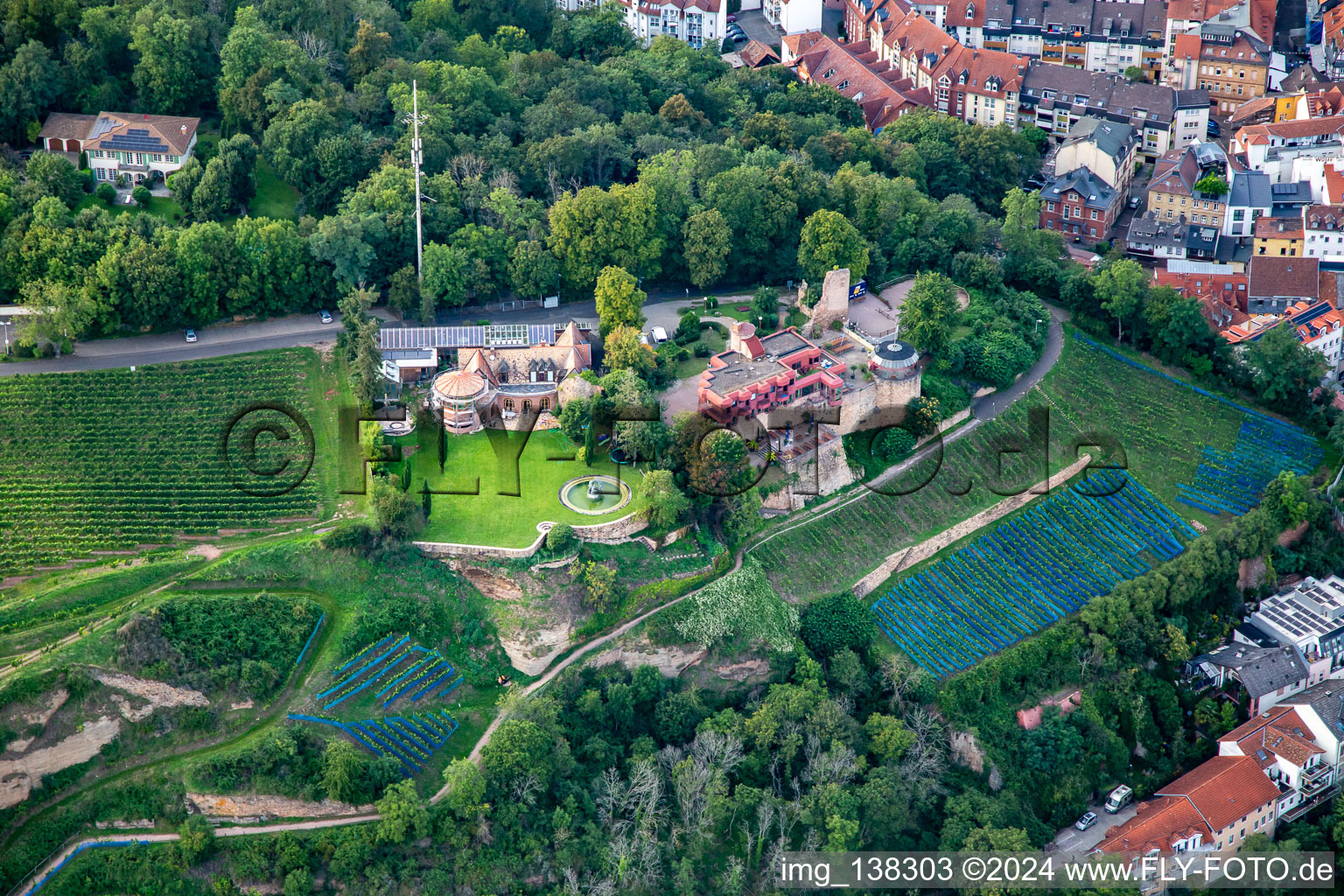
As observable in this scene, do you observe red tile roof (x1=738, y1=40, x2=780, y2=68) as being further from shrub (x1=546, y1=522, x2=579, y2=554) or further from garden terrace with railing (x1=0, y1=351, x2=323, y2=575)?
shrub (x1=546, y1=522, x2=579, y2=554)

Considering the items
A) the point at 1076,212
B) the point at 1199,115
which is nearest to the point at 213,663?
the point at 1076,212

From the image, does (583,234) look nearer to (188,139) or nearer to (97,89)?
(188,139)

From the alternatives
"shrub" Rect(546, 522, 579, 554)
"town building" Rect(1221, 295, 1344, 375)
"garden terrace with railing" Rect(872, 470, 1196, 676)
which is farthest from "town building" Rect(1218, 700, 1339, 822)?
"shrub" Rect(546, 522, 579, 554)

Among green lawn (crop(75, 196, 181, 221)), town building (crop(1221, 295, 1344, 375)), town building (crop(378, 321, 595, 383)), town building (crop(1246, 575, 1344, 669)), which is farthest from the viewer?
town building (crop(1221, 295, 1344, 375))

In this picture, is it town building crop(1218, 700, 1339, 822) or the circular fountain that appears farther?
the circular fountain

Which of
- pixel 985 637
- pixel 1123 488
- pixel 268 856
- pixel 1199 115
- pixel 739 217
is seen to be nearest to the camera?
pixel 268 856

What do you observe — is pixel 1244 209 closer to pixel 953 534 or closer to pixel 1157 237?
pixel 1157 237
